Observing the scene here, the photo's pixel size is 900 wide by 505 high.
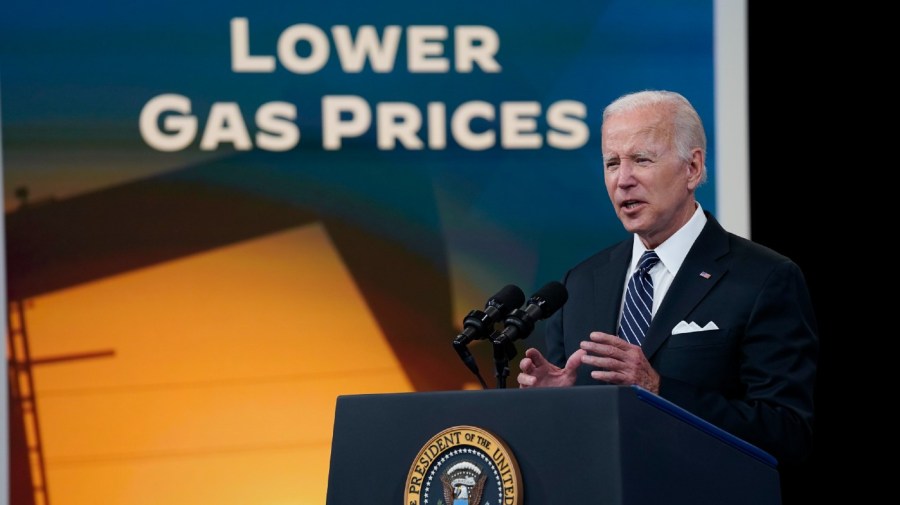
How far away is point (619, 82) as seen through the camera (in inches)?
169

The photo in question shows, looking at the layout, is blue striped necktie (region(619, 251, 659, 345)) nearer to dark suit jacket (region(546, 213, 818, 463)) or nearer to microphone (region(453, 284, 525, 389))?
dark suit jacket (region(546, 213, 818, 463))

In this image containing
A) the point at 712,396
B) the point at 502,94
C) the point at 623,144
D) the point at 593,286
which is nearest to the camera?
the point at 712,396

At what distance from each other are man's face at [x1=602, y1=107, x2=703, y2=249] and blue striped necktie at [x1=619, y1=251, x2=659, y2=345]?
8 centimetres

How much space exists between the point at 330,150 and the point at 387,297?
21.1 inches

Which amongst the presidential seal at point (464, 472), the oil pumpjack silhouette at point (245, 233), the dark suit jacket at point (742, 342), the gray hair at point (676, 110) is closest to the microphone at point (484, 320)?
the presidential seal at point (464, 472)

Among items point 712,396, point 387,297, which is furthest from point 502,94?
point 712,396

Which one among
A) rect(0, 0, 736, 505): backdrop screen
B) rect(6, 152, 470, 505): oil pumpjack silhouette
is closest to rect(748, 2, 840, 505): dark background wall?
rect(0, 0, 736, 505): backdrop screen

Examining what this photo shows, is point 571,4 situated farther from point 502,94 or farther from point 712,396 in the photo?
point 712,396

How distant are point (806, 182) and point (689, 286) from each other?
6.69ft

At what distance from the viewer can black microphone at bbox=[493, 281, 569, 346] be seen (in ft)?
6.89

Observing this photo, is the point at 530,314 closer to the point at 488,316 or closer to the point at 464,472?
the point at 488,316

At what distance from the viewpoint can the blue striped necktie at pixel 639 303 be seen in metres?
2.60

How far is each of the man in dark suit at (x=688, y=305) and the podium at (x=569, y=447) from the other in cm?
21

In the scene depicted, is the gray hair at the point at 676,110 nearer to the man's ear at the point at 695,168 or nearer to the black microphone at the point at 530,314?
the man's ear at the point at 695,168
